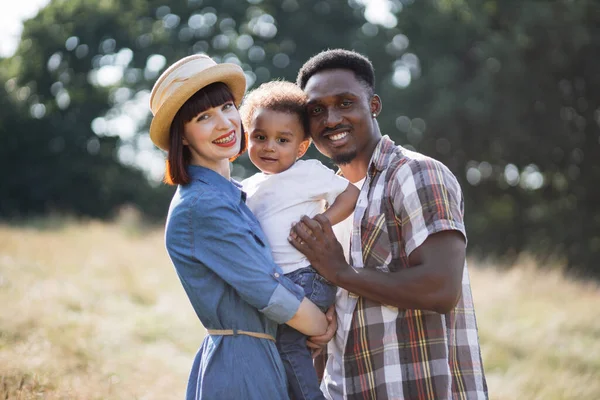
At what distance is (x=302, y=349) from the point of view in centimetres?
265

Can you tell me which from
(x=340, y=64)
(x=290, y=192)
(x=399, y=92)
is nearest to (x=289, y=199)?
(x=290, y=192)

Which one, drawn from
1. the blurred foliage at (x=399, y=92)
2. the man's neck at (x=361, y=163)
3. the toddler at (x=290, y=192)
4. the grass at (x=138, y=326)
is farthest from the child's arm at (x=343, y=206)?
the blurred foliage at (x=399, y=92)

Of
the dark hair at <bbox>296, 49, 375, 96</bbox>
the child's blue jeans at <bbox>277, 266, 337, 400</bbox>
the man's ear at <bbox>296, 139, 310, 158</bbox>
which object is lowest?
the child's blue jeans at <bbox>277, 266, 337, 400</bbox>

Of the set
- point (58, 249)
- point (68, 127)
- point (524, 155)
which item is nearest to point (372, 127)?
point (58, 249)

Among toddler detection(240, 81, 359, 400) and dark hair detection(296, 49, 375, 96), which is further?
dark hair detection(296, 49, 375, 96)

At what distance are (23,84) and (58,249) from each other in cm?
1590

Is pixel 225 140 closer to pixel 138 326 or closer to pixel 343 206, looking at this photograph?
pixel 343 206

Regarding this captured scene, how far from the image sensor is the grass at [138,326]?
4.75 m

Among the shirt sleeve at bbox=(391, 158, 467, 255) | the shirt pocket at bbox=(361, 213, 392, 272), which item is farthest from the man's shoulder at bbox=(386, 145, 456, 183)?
the shirt pocket at bbox=(361, 213, 392, 272)

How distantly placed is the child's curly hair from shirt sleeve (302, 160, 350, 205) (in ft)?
1.12

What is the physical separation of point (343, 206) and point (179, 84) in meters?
0.91

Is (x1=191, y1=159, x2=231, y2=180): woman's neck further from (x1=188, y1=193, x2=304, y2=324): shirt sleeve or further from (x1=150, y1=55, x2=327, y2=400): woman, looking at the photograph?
(x1=188, y1=193, x2=304, y2=324): shirt sleeve

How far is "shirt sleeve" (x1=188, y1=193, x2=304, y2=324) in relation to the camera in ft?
7.92

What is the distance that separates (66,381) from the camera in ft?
13.4
